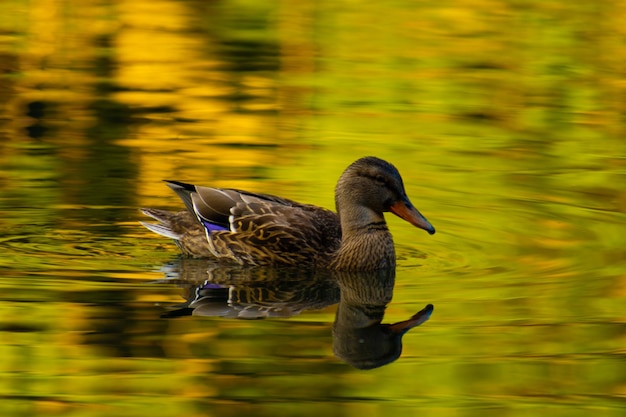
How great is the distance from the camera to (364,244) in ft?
34.8

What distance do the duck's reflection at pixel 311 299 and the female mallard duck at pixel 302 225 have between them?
0.34ft

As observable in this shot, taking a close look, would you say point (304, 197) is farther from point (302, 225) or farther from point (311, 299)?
point (311, 299)

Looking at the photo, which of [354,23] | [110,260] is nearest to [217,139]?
[110,260]

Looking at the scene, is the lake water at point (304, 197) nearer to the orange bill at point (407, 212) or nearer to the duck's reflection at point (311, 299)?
the duck's reflection at point (311, 299)

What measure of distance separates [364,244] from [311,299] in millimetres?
904

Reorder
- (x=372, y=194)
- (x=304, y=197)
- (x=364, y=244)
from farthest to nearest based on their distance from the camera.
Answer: (x=304, y=197) → (x=372, y=194) → (x=364, y=244)

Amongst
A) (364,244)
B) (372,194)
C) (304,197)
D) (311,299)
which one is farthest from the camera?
(304,197)

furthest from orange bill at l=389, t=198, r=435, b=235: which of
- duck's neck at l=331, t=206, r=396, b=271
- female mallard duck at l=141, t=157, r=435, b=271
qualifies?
duck's neck at l=331, t=206, r=396, b=271

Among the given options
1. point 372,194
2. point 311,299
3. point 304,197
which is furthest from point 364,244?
point 304,197

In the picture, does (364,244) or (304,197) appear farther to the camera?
(304,197)

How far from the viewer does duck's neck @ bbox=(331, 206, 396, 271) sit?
10586mm

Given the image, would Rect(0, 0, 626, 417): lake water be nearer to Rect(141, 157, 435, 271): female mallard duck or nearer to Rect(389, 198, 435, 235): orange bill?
Rect(141, 157, 435, 271): female mallard duck

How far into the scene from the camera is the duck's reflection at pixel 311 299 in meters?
8.70

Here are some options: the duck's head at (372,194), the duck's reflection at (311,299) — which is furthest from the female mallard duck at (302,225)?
the duck's reflection at (311,299)
